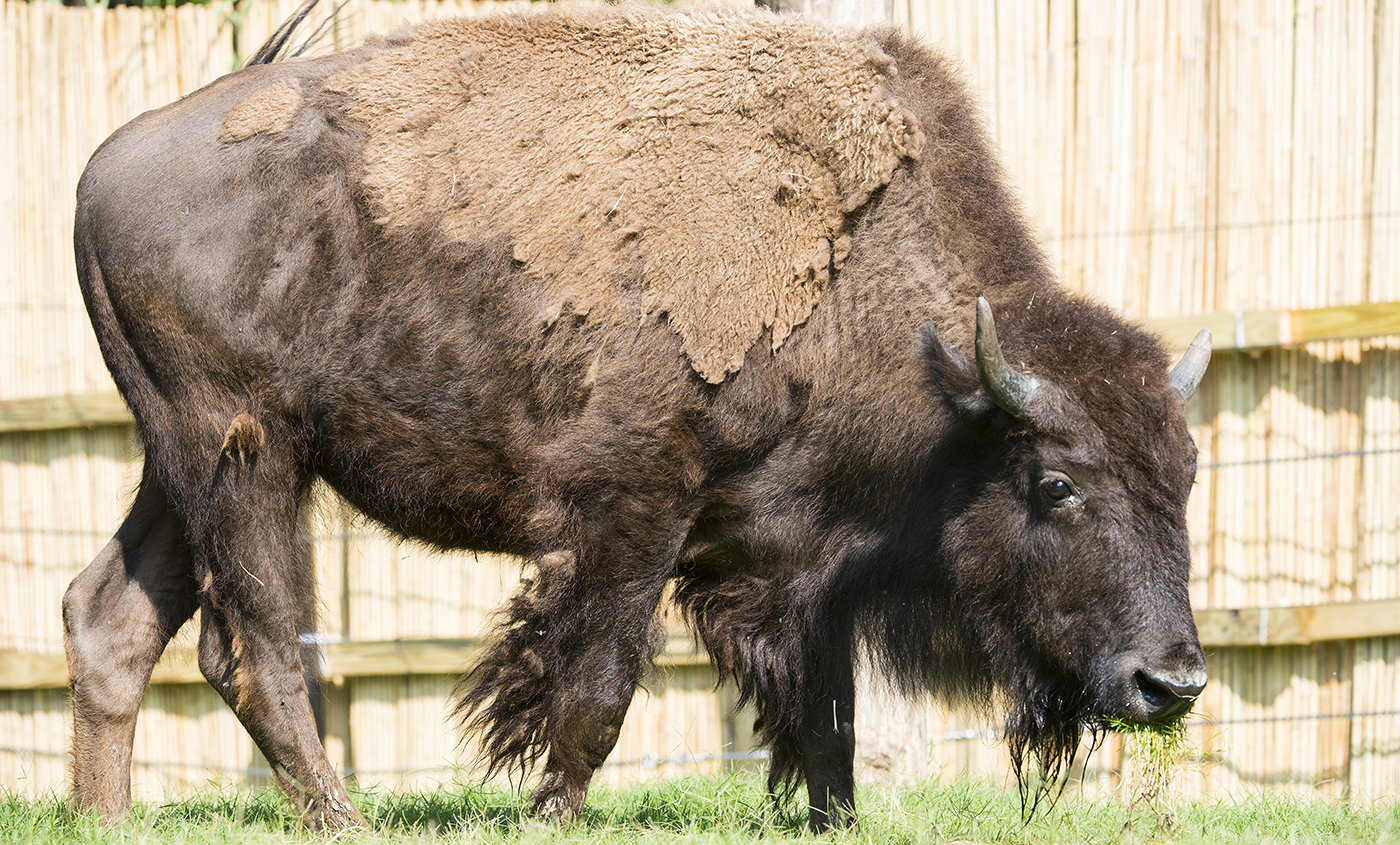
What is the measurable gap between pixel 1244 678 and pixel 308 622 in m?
4.30

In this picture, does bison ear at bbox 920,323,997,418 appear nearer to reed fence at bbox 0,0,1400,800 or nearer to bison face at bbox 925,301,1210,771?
bison face at bbox 925,301,1210,771

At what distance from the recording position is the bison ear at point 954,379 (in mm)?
3656

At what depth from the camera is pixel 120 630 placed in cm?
437

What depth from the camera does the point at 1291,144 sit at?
5.83 m

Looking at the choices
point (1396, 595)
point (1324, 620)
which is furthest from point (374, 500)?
point (1396, 595)

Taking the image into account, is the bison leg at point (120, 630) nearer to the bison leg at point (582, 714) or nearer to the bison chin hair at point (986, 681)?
the bison leg at point (582, 714)

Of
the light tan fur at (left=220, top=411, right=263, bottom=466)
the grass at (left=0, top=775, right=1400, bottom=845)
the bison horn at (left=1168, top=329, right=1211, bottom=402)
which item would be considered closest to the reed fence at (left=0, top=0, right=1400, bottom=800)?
the grass at (left=0, top=775, right=1400, bottom=845)

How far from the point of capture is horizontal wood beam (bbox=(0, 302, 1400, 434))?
217 inches

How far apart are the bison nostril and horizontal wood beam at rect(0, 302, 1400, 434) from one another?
2281 millimetres

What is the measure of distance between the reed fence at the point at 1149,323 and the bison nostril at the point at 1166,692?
2.18 meters

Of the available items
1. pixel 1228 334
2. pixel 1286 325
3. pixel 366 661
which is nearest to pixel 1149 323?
pixel 1228 334

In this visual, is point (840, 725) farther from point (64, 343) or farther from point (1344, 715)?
point (64, 343)

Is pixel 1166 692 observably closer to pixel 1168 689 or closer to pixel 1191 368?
pixel 1168 689

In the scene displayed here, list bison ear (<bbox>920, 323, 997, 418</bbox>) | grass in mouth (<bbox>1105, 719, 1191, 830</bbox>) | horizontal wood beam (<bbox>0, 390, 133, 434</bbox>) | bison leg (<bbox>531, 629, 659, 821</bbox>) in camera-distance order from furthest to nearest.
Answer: horizontal wood beam (<bbox>0, 390, 133, 434</bbox>), bison leg (<bbox>531, 629, 659, 821</bbox>), bison ear (<bbox>920, 323, 997, 418</bbox>), grass in mouth (<bbox>1105, 719, 1191, 830</bbox>)
